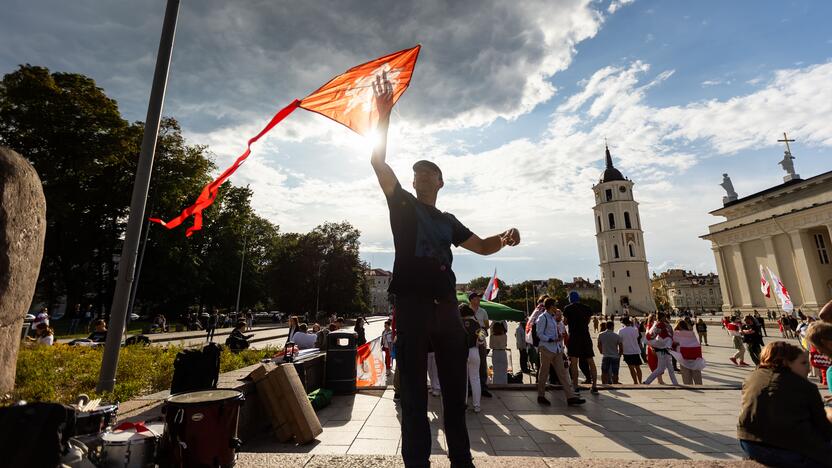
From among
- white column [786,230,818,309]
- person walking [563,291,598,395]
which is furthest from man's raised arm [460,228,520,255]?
white column [786,230,818,309]

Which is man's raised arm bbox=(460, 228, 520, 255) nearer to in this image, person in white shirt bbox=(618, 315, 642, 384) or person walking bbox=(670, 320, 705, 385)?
person walking bbox=(670, 320, 705, 385)

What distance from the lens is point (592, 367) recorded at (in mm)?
8469

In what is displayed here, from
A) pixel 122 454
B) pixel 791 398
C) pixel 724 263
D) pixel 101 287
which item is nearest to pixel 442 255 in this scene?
pixel 122 454

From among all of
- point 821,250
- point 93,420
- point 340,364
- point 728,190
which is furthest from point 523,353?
point 728,190

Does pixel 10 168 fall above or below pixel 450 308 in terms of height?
above

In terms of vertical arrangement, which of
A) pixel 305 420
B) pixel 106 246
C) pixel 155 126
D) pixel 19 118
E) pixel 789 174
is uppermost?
pixel 789 174

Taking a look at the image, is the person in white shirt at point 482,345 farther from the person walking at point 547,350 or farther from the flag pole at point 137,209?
the flag pole at point 137,209

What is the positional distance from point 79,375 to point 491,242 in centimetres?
783

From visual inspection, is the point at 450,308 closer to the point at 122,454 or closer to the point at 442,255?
the point at 442,255

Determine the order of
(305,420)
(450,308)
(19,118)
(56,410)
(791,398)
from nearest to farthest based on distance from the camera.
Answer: (56,410) < (450,308) < (791,398) < (305,420) < (19,118)

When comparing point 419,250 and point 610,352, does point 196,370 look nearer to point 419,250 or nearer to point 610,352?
point 419,250

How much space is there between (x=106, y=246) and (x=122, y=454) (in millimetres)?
41572

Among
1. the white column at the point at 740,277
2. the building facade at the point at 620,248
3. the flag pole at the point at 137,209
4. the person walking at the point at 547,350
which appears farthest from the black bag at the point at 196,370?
the building facade at the point at 620,248

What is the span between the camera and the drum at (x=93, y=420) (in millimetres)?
2859
